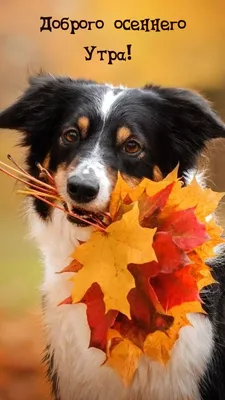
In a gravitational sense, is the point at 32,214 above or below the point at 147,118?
below

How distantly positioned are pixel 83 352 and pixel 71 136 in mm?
405

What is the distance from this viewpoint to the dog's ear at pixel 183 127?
1.16 m

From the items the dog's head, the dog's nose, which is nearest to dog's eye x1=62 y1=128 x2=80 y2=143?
the dog's head

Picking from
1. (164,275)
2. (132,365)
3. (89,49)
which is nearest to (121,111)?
(89,49)

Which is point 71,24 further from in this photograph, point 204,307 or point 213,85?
point 204,307

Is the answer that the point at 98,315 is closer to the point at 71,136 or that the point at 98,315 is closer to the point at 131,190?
the point at 131,190

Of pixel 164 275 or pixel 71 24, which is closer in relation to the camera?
pixel 164 275

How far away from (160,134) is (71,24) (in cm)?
31

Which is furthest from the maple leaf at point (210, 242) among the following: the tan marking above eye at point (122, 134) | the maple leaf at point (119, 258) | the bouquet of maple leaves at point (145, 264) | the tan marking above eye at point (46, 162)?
the tan marking above eye at point (46, 162)

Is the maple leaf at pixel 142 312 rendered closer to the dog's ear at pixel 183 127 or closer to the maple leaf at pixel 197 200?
the maple leaf at pixel 197 200

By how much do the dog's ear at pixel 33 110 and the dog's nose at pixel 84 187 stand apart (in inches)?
8.2

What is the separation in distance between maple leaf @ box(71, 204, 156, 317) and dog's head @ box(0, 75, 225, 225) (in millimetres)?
107

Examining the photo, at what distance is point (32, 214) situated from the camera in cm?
125

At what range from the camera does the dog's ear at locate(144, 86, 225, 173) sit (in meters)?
1.16
